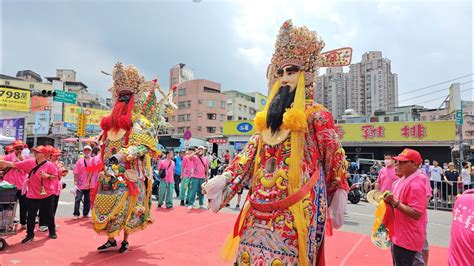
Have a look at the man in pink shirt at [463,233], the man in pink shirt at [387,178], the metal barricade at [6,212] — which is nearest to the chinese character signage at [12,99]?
the metal barricade at [6,212]

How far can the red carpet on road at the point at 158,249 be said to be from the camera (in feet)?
13.7

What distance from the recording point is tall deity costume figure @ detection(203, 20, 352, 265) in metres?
2.12

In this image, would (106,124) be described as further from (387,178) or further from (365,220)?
(365,220)

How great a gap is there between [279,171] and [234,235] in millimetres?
598

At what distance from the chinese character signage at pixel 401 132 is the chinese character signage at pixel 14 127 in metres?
18.5

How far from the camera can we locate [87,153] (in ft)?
23.9

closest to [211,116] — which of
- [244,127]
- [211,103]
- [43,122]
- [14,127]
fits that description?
[211,103]

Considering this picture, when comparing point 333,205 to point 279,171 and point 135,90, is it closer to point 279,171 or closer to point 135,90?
point 279,171

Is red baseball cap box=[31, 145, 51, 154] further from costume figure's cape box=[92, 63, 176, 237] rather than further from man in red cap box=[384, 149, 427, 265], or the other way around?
man in red cap box=[384, 149, 427, 265]

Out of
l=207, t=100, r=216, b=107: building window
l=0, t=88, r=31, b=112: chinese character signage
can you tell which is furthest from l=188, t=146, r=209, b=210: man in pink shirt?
l=207, t=100, r=216, b=107: building window

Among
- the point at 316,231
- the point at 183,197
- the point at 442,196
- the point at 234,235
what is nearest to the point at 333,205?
the point at 316,231

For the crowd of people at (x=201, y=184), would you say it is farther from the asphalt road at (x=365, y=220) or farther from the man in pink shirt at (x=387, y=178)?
the asphalt road at (x=365, y=220)

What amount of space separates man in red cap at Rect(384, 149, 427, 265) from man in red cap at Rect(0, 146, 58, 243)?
485 centimetres

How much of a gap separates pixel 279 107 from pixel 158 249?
3.32m
